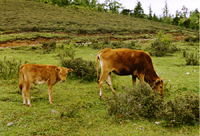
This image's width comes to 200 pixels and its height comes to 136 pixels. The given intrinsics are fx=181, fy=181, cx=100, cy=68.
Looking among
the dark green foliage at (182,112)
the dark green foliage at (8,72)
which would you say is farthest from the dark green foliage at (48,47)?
the dark green foliage at (182,112)

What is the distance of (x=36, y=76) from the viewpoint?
22.4 ft

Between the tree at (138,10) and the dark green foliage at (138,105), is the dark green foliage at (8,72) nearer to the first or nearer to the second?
the dark green foliage at (138,105)

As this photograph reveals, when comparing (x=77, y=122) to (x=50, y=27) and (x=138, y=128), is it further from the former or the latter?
A: (x=50, y=27)

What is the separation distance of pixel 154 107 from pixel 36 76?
14.4ft

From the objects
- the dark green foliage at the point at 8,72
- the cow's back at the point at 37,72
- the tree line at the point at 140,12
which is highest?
the tree line at the point at 140,12

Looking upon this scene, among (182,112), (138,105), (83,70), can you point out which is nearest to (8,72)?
(83,70)

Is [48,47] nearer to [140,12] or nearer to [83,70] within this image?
[83,70]

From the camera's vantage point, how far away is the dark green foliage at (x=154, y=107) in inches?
211

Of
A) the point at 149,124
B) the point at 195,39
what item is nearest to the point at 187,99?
the point at 149,124

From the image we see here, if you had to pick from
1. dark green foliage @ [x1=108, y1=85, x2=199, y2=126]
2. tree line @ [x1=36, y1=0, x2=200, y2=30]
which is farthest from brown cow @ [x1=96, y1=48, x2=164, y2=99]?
tree line @ [x1=36, y1=0, x2=200, y2=30]

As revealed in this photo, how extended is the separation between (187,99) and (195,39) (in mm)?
25404

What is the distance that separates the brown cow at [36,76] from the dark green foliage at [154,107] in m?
2.54

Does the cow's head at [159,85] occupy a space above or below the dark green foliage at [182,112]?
above

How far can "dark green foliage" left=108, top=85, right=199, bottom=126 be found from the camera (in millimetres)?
5352
